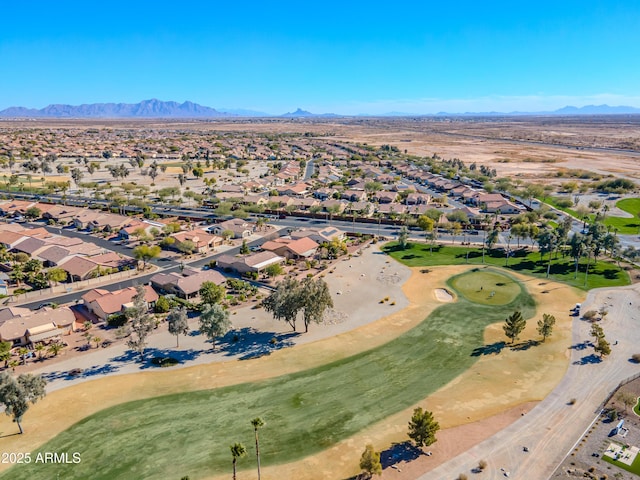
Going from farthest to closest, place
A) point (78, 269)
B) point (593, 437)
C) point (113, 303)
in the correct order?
point (78, 269) < point (113, 303) < point (593, 437)

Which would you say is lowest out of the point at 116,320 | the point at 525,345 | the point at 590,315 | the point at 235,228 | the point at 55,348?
the point at 525,345

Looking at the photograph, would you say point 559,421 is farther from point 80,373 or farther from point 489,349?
point 80,373

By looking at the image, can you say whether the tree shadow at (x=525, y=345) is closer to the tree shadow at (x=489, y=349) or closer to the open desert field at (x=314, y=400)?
the open desert field at (x=314, y=400)

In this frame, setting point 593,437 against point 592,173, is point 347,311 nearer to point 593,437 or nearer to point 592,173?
point 593,437

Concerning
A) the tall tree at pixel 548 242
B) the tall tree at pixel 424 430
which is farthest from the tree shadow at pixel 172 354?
the tall tree at pixel 548 242

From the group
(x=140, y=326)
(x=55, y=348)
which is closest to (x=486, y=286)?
(x=140, y=326)

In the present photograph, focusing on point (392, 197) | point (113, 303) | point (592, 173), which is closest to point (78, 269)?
point (113, 303)

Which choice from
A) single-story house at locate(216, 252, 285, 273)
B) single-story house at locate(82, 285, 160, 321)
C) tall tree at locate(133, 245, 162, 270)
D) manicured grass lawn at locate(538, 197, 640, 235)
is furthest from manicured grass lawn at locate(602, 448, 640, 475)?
manicured grass lawn at locate(538, 197, 640, 235)

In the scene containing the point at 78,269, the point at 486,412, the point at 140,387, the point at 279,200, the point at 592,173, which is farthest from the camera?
the point at 592,173
